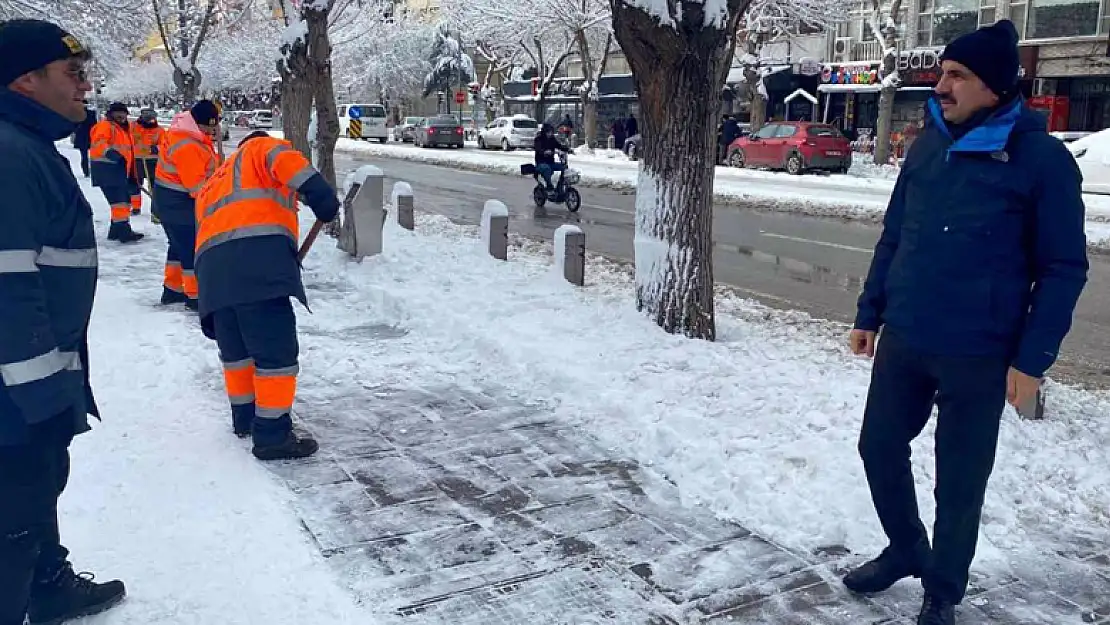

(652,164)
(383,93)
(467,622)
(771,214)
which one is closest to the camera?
(467,622)

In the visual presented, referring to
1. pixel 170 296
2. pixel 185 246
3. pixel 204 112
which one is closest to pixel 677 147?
pixel 204 112

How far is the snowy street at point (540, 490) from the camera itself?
11.6ft

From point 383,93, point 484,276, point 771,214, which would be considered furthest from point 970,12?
point 383,93

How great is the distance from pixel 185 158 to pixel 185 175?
136 millimetres

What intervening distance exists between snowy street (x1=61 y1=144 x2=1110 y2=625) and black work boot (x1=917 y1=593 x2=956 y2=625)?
0.44 feet

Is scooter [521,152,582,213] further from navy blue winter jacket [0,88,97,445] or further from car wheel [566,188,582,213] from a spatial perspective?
navy blue winter jacket [0,88,97,445]

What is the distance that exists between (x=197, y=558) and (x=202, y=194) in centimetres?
223

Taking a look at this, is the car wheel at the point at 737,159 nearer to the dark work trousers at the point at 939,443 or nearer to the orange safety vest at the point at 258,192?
the orange safety vest at the point at 258,192

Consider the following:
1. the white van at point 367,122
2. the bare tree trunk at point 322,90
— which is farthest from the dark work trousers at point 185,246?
the white van at point 367,122

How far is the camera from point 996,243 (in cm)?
306

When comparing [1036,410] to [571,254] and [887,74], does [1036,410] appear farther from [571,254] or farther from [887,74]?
[887,74]

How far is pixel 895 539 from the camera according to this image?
3.54 meters

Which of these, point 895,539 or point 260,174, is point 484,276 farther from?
point 895,539

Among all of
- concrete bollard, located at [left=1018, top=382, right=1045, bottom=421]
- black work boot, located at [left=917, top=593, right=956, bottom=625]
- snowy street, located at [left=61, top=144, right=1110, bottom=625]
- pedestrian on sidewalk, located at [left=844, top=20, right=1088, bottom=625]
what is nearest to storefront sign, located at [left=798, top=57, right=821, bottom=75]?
snowy street, located at [left=61, top=144, right=1110, bottom=625]
